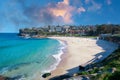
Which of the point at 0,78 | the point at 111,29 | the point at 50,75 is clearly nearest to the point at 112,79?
the point at 50,75

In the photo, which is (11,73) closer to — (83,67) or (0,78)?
(0,78)

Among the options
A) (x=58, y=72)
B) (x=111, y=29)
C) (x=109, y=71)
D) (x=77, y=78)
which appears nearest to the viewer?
(x=77, y=78)

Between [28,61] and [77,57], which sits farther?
[77,57]

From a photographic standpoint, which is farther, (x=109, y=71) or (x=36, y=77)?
(x=36, y=77)

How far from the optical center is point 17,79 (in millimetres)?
26609

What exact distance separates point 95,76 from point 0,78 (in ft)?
43.1

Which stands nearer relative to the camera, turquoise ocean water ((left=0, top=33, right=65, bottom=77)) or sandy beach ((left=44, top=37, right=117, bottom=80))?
sandy beach ((left=44, top=37, right=117, bottom=80))

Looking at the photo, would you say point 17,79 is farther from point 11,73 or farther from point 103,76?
point 103,76

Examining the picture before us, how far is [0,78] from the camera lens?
27.4 m

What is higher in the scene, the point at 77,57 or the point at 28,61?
the point at 28,61

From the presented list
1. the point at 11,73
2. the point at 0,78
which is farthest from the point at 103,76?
the point at 11,73

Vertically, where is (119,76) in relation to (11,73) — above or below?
above

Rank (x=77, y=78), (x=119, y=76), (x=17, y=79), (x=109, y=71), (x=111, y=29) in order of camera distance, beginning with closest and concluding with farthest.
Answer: (x=119, y=76) → (x=77, y=78) → (x=109, y=71) → (x=17, y=79) → (x=111, y=29)

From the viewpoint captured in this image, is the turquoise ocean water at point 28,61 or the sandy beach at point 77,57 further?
the turquoise ocean water at point 28,61
